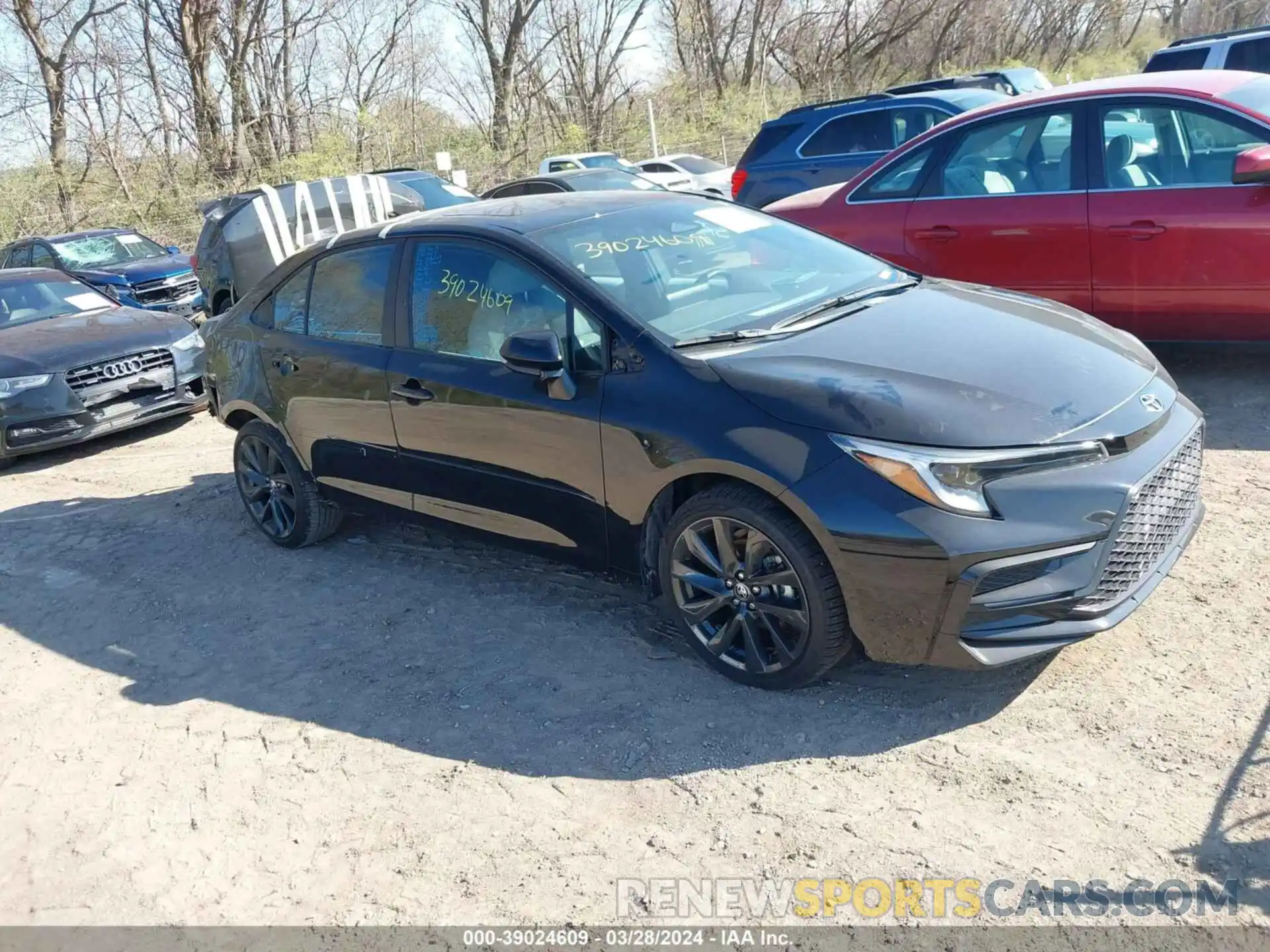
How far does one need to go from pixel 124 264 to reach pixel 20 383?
24.0 ft

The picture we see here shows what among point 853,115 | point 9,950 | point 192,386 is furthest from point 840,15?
point 9,950

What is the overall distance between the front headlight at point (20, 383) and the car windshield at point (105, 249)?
733cm

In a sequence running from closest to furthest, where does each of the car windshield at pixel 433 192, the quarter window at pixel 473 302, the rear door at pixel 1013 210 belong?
the quarter window at pixel 473 302
the rear door at pixel 1013 210
the car windshield at pixel 433 192

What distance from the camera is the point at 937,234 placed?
21.1 feet

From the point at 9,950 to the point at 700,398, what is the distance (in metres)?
2.63

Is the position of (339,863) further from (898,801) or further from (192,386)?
(192,386)

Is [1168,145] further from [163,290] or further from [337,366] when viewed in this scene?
[163,290]

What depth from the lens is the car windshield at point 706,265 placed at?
3998 mm

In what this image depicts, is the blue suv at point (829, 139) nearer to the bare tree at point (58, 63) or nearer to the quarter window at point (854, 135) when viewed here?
the quarter window at point (854, 135)

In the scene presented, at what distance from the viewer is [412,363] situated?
455 cm

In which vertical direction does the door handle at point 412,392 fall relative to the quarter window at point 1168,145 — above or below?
below

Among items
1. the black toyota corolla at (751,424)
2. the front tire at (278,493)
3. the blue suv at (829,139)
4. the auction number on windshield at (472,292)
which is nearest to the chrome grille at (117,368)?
the front tire at (278,493)

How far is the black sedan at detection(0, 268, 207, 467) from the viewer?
26.3ft

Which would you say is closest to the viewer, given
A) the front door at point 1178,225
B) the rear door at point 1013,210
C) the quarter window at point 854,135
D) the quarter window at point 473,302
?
the quarter window at point 473,302
